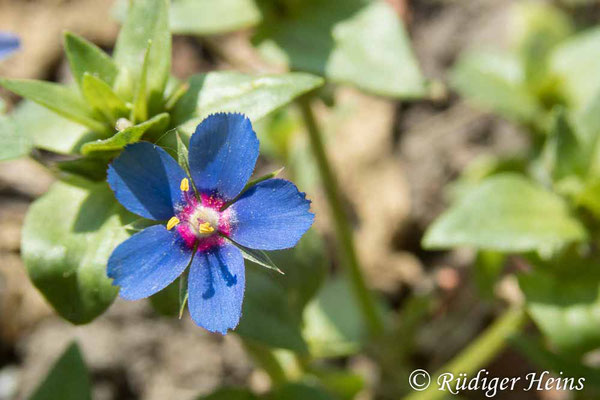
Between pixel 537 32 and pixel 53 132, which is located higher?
pixel 537 32

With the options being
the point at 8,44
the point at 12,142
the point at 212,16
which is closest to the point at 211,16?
the point at 212,16

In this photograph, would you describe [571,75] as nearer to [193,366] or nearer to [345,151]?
[345,151]

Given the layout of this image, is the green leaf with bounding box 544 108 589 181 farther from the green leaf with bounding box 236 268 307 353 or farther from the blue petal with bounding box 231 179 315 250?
the blue petal with bounding box 231 179 315 250

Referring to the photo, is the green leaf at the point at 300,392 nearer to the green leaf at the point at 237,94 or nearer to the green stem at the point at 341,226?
the green stem at the point at 341,226

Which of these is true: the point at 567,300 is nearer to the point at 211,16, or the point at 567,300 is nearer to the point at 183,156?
the point at 183,156

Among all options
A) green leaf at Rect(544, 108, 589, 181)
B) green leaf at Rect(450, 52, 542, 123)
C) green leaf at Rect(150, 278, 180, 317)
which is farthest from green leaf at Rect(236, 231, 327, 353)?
green leaf at Rect(450, 52, 542, 123)

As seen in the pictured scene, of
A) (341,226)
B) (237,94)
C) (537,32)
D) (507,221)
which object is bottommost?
(341,226)
